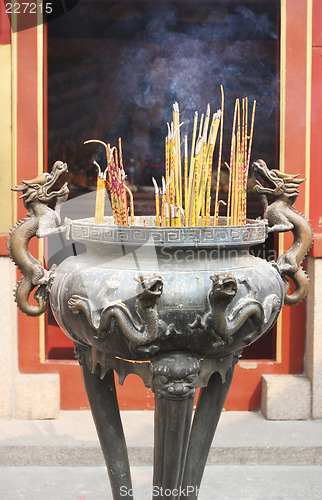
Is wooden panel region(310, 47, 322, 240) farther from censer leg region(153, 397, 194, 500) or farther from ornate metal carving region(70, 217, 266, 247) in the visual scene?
censer leg region(153, 397, 194, 500)

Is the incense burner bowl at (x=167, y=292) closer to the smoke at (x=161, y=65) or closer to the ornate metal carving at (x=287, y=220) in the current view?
the ornate metal carving at (x=287, y=220)

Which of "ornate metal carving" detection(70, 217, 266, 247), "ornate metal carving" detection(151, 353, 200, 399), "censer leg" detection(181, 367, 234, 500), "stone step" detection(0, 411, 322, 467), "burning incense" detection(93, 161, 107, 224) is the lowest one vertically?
"stone step" detection(0, 411, 322, 467)

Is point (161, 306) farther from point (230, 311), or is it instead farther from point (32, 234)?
point (32, 234)

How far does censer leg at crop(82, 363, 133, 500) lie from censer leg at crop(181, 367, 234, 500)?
0.22 meters

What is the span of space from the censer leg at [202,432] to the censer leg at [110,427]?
0.22 metres

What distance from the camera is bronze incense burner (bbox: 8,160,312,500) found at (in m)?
1.75

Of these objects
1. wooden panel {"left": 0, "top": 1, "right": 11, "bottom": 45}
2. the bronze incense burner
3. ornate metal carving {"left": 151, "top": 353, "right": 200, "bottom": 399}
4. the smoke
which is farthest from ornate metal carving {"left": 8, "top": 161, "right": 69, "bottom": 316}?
the smoke

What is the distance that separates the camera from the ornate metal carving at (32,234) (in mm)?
2021

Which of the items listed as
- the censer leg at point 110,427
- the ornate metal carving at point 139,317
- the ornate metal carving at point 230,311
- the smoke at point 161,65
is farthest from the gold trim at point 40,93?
the ornate metal carving at point 230,311

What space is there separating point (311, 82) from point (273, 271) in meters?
1.53

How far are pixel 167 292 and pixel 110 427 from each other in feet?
2.09

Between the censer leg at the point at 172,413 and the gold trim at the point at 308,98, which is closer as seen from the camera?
the censer leg at the point at 172,413

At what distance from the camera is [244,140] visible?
209 centimetres

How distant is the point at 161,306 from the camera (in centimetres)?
Result: 175
